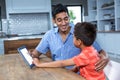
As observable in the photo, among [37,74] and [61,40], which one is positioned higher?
[61,40]

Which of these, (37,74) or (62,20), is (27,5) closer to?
(62,20)

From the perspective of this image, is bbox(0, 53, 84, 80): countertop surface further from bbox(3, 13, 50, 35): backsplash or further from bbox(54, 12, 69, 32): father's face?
bbox(3, 13, 50, 35): backsplash

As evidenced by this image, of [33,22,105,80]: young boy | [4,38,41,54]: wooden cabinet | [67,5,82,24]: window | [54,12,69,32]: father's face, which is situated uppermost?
[67,5,82,24]: window

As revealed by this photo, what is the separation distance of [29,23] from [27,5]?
55cm

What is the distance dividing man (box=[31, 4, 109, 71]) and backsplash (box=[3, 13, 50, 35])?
4.46 metres

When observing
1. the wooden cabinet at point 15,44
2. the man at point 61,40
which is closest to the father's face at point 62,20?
the man at point 61,40

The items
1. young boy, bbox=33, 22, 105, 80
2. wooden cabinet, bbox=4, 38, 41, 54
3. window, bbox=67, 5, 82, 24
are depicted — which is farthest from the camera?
window, bbox=67, 5, 82, 24

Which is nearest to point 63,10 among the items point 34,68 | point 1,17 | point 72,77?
point 34,68

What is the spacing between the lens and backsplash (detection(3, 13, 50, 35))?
6406mm

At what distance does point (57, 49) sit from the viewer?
1.98 m

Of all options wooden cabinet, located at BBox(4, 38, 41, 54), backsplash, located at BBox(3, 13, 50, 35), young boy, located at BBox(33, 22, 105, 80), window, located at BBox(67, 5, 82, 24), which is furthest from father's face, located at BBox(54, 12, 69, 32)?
window, located at BBox(67, 5, 82, 24)

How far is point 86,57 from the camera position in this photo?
1401mm

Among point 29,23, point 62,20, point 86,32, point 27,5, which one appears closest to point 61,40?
Answer: point 62,20

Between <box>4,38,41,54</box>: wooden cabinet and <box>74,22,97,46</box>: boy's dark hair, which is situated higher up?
<box>74,22,97,46</box>: boy's dark hair
